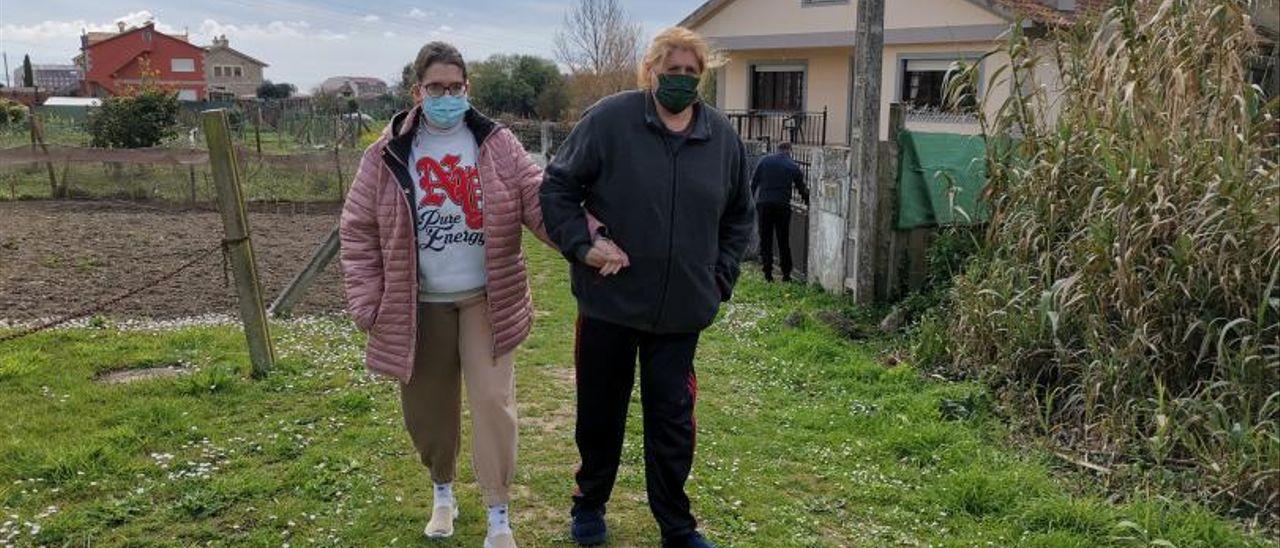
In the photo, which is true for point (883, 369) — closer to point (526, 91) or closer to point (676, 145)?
point (676, 145)

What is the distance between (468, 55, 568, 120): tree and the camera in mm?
35000

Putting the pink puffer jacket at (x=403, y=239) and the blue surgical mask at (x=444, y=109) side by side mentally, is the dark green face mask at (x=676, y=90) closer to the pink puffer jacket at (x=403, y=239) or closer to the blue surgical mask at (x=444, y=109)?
the pink puffer jacket at (x=403, y=239)

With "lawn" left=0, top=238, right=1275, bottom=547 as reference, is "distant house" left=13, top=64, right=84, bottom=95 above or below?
above

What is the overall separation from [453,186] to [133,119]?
17450mm

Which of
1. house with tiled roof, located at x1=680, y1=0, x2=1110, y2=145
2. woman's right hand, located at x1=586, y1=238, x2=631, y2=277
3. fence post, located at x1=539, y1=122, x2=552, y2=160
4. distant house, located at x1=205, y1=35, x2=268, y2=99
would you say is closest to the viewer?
woman's right hand, located at x1=586, y1=238, x2=631, y2=277

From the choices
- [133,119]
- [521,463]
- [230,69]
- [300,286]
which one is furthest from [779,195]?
[230,69]

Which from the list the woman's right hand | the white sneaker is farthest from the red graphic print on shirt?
the white sneaker

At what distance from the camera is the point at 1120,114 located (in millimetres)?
5387

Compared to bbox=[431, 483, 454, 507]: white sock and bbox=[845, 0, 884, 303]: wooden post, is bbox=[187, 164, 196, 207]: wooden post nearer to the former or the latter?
bbox=[845, 0, 884, 303]: wooden post

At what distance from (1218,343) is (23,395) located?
6.17m

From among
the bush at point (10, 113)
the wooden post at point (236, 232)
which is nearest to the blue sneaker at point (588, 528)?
the wooden post at point (236, 232)

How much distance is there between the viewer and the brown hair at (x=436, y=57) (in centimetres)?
331

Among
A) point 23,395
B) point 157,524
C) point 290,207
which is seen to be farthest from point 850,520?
point 290,207

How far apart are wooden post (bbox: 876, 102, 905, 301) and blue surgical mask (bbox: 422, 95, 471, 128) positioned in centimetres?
515
